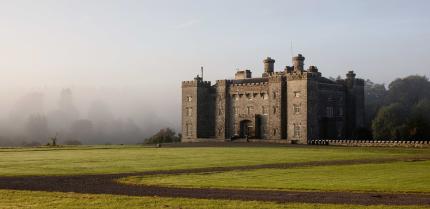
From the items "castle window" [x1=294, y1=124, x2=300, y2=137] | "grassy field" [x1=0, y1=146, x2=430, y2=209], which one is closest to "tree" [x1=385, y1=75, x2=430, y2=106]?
"castle window" [x1=294, y1=124, x2=300, y2=137]

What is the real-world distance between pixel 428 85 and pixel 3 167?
367 feet

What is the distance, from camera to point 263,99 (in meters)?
93.9

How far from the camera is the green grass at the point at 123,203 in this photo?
19500mm

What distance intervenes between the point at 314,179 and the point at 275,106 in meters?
62.2

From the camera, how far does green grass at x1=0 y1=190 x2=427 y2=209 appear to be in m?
19.5

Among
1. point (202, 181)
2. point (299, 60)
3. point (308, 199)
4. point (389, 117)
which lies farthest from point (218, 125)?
point (308, 199)

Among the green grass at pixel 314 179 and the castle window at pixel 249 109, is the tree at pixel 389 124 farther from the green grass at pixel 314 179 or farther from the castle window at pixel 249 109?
the green grass at pixel 314 179

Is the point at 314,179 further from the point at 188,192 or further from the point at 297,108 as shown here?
the point at 297,108

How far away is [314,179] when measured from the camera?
29.3 m

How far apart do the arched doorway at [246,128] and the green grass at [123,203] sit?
243 feet

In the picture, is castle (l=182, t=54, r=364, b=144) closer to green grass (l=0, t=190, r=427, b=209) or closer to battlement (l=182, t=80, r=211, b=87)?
battlement (l=182, t=80, r=211, b=87)

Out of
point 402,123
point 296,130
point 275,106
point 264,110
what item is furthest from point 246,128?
point 402,123

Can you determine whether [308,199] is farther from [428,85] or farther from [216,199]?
[428,85]

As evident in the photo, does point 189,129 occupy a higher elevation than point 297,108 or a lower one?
lower
